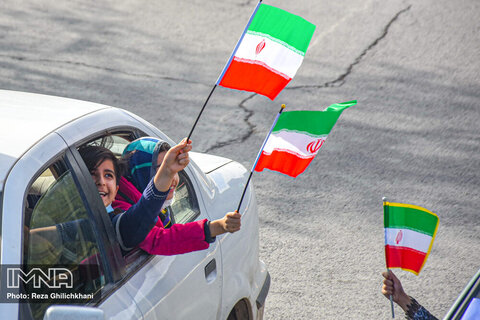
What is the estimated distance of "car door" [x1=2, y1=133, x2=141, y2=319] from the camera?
2.20 metres

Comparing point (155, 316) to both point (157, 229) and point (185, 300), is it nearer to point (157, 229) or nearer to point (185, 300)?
point (185, 300)

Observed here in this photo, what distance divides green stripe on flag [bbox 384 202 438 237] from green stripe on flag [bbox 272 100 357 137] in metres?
0.47

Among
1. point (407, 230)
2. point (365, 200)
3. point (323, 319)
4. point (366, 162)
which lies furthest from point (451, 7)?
point (407, 230)

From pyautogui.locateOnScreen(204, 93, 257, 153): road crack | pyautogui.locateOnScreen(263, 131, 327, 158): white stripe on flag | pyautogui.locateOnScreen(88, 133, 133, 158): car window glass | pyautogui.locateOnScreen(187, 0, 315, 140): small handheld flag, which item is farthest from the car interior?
pyautogui.locateOnScreen(204, 93, 257, 153): road crack

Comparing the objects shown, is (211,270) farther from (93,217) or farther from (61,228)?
(61,228)

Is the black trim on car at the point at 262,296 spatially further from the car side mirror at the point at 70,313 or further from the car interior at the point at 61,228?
the car side mirror at the point at 70,313

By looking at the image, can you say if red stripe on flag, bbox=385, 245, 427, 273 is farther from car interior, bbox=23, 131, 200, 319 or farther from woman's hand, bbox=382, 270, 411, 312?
car interior, bbox=23, 131, 200, 319

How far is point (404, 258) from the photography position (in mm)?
3176

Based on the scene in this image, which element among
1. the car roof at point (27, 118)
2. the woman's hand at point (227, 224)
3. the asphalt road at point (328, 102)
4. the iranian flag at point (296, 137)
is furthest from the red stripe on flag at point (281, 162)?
the asphalt road at point (328, 102)

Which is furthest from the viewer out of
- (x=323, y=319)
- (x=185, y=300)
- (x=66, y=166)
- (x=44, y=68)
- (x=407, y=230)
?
(x=44, y=68)

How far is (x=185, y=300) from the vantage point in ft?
9.32

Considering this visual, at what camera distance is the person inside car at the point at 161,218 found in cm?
288

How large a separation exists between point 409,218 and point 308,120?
2.12 ft

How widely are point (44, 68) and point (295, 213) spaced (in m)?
4.33
